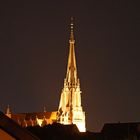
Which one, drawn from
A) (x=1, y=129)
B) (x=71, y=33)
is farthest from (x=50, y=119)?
(x=1, y=129)

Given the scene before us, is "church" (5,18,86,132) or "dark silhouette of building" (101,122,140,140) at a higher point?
"church" (5,18,86,132)

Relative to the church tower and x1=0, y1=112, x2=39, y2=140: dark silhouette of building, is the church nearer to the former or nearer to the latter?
the church tower

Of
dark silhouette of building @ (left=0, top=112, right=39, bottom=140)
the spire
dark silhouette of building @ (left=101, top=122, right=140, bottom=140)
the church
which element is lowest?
dark silhouette of building @ (left=0, top=112, right=39, bottom=140)

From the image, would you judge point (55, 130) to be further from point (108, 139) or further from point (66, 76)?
point (66, 76)

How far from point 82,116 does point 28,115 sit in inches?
449

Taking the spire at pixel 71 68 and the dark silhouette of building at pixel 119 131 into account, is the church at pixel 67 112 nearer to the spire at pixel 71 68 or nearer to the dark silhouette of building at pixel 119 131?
the spire at pixel 71 68

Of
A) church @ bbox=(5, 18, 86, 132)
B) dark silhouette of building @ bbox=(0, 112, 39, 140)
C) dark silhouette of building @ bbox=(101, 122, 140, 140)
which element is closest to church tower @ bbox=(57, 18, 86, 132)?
church @ bbox=(5, 18, 86, 132)

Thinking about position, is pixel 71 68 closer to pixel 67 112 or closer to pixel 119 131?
pixel 67 112

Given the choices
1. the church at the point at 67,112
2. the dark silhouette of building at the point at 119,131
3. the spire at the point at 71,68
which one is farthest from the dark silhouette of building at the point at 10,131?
the spire at the point at 71,68

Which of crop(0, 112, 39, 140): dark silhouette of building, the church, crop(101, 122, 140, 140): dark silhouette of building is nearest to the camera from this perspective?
crop(0, 112, 39, 140): dark silhouette of building

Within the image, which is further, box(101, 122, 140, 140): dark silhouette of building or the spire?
the spire

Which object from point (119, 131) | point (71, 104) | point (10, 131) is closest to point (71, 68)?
point (71, 104)

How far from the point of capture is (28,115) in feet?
378

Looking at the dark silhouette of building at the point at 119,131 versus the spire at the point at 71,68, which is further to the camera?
the spire at the point at 71,68
